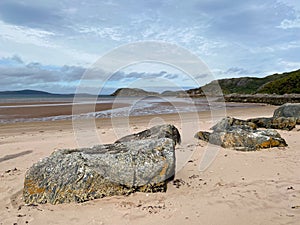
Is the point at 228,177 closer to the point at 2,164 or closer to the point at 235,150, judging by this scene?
the point at 235,150

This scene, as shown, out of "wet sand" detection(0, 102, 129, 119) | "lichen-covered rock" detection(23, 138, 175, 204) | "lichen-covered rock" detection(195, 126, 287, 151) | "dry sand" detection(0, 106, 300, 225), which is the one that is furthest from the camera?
"wet sand" detection(0, 102, 129, 119)

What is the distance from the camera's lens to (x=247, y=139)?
7875mm

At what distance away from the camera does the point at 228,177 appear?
5562 millimetres

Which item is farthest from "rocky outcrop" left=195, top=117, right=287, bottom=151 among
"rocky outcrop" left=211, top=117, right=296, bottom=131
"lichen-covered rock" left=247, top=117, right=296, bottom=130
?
"lichen-covered rock" left=247, top=117, right=296, bottom=130

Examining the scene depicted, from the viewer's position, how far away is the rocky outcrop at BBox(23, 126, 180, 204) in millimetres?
4480

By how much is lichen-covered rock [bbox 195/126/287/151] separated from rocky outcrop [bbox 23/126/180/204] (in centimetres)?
377

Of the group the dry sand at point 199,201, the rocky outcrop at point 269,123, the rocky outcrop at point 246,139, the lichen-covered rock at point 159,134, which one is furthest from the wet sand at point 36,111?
the rocky outcrop at point 246,139

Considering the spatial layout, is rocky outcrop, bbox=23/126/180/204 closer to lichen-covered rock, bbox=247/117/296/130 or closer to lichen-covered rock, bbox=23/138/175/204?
lichen-covered rock, bbox=23/138/175/204

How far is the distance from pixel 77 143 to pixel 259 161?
6.90 meters

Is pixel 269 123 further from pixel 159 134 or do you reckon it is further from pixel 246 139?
pixel 159 134

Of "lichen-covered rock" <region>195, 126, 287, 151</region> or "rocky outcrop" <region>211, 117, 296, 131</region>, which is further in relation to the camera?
"rocky outcrop" <region>211, 117, 296, 131</region>

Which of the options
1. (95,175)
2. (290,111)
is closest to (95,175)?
(95,175)

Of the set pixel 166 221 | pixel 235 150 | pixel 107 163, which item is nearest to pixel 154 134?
pixel 235 150

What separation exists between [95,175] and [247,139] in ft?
17.8
